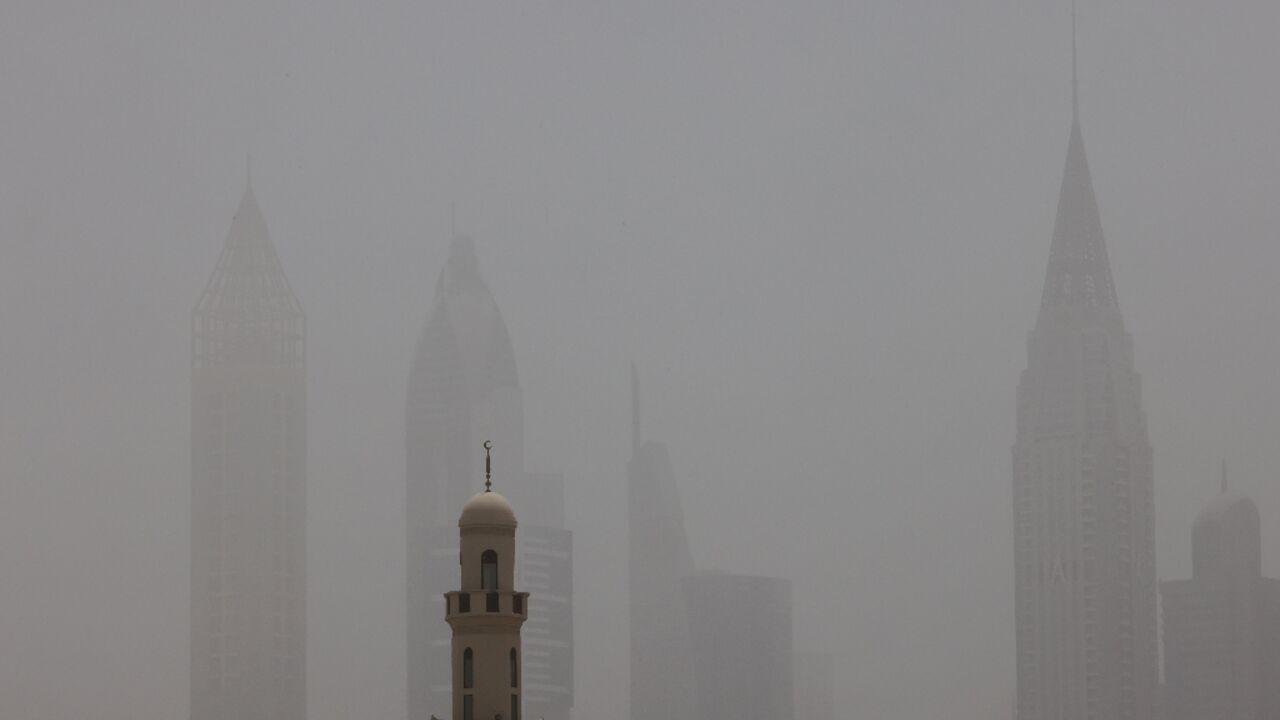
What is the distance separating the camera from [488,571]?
11050cm

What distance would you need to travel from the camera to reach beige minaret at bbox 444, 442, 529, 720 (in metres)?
109

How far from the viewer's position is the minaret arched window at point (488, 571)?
11025 centimetres

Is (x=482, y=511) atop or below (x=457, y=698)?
atop

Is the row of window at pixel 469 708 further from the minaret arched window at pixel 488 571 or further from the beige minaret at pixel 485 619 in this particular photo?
the minaret arched window at pixel 488 571

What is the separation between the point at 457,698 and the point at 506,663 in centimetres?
267

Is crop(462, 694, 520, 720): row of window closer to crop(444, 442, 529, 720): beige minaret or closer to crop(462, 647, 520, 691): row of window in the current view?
crop(444, 442, 529, 720): beige minaret

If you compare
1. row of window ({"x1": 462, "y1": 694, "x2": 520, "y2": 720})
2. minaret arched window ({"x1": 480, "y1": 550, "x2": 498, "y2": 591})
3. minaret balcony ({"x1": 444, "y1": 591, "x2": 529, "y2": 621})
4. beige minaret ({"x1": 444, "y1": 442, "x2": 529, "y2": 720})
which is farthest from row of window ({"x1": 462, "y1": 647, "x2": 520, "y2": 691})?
minaret arched window ({"x1": 480, "y1": 550, "x2": 498, "y2": 591})

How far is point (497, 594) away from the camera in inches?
4309

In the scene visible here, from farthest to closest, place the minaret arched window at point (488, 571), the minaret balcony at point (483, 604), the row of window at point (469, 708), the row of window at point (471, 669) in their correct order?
the minaret arched window at point (488, 571) → the row of window at point (471, 669) → the minaret balcony at point (483, 604) → the row of window at point (469, 708)

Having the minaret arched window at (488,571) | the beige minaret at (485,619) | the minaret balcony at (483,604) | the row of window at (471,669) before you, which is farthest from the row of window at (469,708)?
the minaret arched window at (488,571)

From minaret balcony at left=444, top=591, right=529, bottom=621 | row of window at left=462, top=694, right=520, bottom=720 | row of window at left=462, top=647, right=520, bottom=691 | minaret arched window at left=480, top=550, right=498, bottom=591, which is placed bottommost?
row of window at left=462, top=694, right=520, bottom=720

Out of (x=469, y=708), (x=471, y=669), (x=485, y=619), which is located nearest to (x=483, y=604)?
(x=485, y=619)

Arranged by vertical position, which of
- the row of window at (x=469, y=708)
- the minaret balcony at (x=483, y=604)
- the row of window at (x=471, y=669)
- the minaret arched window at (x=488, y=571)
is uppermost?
the minaret arched window at (x=488, y=571)

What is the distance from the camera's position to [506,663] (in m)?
110
